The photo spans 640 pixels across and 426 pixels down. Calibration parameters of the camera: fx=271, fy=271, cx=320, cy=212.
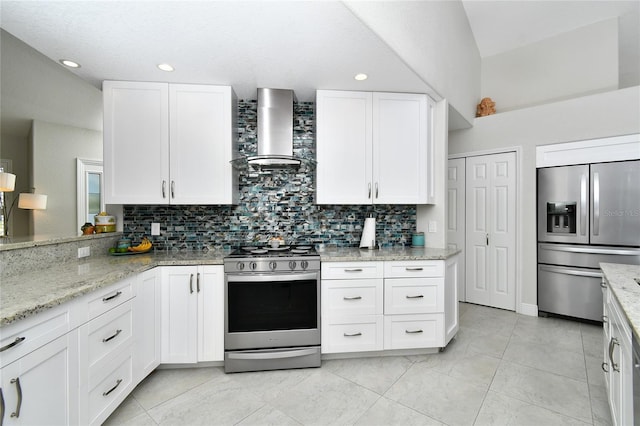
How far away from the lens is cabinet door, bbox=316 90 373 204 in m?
2.55

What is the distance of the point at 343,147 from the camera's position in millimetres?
2568

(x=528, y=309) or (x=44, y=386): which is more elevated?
(x=44, y=386)

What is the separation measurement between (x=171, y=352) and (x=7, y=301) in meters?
1.19

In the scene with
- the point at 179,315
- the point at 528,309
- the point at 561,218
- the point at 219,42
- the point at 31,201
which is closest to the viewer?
the point at 219,42

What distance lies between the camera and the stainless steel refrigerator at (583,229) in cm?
272

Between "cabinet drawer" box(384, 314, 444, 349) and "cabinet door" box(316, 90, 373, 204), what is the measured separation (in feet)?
3.58

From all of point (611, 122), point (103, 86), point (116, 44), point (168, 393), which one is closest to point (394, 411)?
point (168, 393)

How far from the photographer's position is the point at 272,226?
2777 millimetres

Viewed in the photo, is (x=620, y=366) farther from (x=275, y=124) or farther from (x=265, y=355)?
(x=275, y=124)

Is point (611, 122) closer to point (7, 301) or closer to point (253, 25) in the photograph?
point (253, 25)

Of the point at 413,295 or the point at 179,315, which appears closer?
the point at 179,315

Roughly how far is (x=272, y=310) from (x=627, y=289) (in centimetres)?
211

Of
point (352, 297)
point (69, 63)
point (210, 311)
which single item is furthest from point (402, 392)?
point (69, 63)

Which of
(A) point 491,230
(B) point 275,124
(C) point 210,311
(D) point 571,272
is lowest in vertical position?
(C) point 210,311
